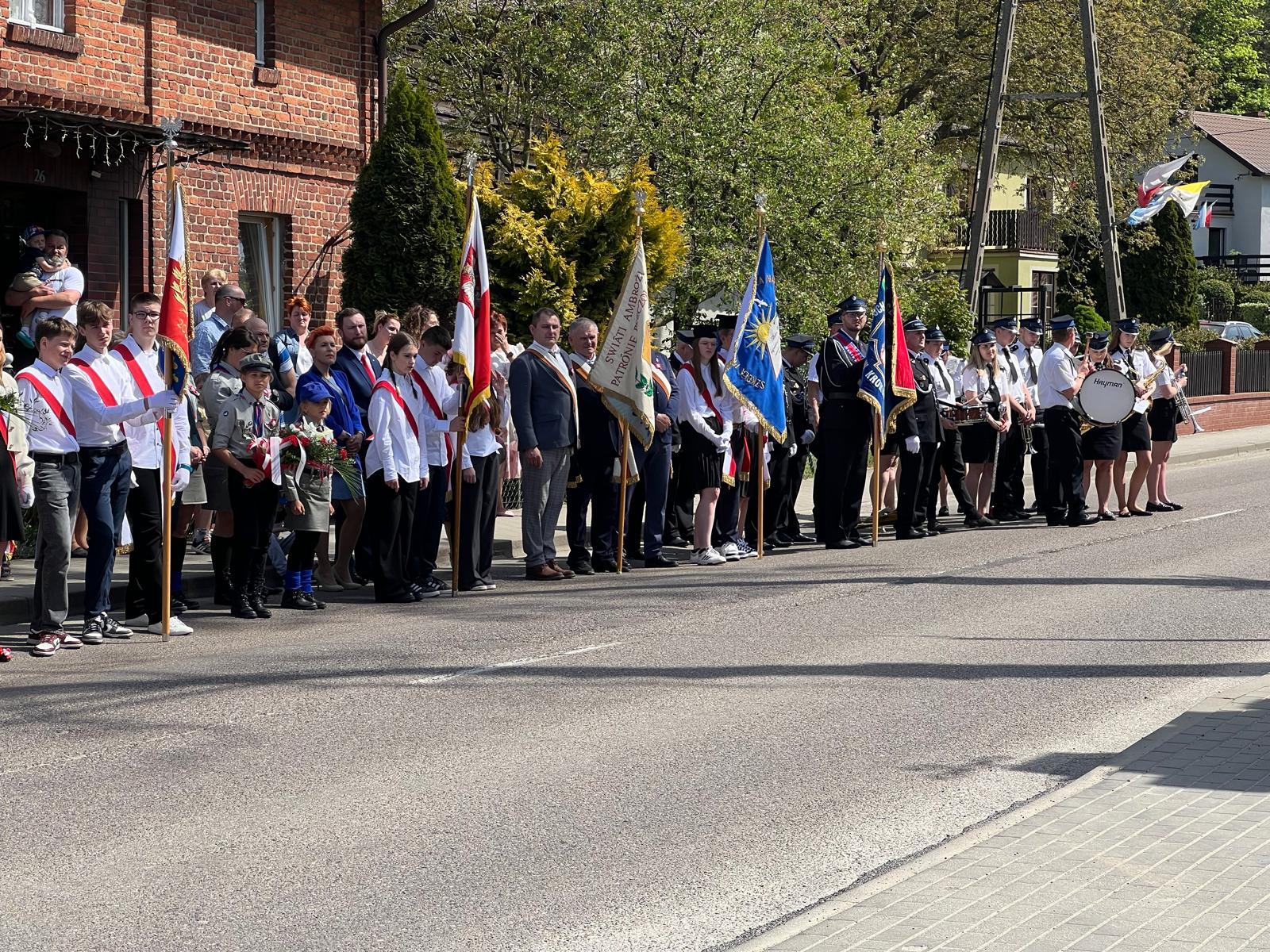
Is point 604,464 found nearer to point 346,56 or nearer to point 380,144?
point 380,144

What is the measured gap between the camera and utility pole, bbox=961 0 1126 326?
2755cm

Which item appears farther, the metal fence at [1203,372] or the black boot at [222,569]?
the metal fence at [1203,372]

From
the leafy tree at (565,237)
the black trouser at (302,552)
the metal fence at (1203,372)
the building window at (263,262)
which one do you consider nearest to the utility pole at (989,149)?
the leafy tree at (565,237)

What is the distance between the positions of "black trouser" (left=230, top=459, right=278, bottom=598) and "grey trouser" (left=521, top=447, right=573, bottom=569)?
2.64 m

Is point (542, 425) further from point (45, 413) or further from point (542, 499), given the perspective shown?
point (45, 413)

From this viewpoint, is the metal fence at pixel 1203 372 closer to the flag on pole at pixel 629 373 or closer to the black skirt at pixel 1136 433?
the black skirt at pixel 1136 433

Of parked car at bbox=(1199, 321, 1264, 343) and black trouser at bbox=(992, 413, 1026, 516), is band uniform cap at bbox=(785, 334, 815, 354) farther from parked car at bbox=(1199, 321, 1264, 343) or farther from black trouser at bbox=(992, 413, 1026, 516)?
parked car at bbox=(1199, 321, 1264, 343)

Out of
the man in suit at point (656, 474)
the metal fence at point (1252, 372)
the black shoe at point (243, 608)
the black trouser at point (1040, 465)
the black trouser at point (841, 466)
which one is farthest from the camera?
the metal fence at point (1252, 372)

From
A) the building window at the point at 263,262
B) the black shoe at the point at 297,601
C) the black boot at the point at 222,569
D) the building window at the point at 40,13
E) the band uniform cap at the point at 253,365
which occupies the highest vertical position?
the building window at the point at 40,13

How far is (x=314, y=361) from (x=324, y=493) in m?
1.05

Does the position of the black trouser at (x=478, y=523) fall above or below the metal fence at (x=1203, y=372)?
below

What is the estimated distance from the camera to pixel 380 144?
68.6 feet

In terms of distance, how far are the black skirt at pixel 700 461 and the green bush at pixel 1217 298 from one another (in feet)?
164

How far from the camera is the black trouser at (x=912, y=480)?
1777cm
